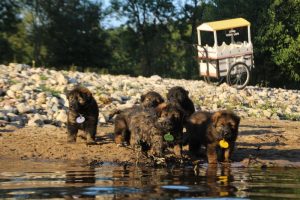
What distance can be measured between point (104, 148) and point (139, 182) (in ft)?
12.3

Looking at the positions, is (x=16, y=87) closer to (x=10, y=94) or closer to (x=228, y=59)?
(x=10, y=94)

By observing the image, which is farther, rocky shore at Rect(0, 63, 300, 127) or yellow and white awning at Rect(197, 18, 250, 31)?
yellow and white awning at Rect(197, 18, 250, 31)

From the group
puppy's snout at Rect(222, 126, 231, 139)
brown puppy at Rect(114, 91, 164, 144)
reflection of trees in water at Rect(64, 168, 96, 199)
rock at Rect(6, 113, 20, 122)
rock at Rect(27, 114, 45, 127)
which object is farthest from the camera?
rock at Rect(6, 113, 20, 122)

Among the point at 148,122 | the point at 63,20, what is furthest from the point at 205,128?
the point at 63,20

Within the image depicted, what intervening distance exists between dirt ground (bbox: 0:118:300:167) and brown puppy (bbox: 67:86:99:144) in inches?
9.5

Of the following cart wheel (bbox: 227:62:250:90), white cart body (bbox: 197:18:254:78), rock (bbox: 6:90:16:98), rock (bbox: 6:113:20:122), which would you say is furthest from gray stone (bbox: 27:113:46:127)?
white cart body (bbox: 197:18:254:78)

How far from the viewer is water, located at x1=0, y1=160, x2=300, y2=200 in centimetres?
777

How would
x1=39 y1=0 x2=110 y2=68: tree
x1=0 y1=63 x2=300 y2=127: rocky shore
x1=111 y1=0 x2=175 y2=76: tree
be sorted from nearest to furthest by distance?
x1=0 y1=63 x2=300 y2=127: rocky shore < x1=39 y1=0 x2=110 y2=68: tree < x1=111 y1=0 x2=175 y2=76: tree

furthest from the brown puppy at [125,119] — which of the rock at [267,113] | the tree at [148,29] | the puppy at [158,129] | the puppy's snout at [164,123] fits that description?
the tree at [148,29]

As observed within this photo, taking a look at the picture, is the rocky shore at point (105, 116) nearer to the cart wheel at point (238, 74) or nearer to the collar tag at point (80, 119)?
the collar tag at point (80, 119)

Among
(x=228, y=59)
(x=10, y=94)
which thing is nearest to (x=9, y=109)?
(x=10, y=94)

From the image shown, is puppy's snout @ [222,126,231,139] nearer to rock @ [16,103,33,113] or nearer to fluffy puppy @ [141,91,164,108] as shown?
fluffy puppy @ [141,91,164,108]

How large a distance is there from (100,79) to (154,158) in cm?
1530

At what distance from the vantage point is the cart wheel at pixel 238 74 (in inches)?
1105
